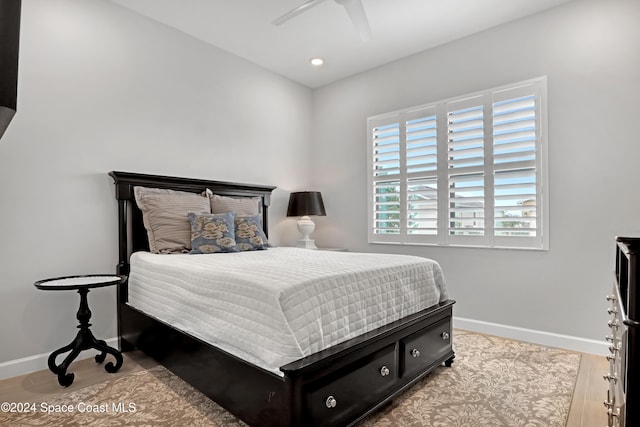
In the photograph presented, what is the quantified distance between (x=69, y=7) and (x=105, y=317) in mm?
2417

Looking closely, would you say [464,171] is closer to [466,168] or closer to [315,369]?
[466,168]

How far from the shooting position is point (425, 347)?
232cm

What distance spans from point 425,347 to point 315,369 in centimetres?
105

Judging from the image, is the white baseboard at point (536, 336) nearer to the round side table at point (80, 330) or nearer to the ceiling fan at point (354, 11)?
the ceiling fan at point (354, 11)

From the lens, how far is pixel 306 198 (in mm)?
4332

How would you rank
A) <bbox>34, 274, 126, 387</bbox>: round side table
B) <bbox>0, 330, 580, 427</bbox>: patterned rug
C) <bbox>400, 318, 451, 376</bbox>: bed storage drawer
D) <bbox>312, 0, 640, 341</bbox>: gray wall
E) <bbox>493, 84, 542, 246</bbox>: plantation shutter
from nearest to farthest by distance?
<bbox>0, 330, 580, 427</bbox>: patterned rug
<bbox>400, 318, 451, 376</bbox>: bed storage drawer
<bbox>34, 274, 126, 387</bbox>: round side table
<bbox>312, 0, 640, 341</bbox>: gray wall
<bbox>493, 84, 542, 246</bbox>: plantation shutter

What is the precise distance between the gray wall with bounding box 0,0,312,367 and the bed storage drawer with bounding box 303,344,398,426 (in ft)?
7.22

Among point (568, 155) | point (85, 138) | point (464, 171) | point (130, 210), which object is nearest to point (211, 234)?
point (130, 210)

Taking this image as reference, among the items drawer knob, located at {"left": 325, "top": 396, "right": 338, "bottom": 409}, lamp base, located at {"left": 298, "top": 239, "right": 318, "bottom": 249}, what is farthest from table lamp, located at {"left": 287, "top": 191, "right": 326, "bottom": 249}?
drawer knob, located at {"left": 325, "top": 396, "right": 338, "bottom": 409}

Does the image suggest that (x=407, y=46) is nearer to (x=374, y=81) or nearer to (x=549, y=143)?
(x=374, y=81)

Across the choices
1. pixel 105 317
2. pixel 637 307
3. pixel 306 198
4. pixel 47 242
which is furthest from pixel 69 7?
pixel 637 307

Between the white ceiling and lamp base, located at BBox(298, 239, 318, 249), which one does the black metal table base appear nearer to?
lamp base, located at BBox(298, 239, 318, 249)

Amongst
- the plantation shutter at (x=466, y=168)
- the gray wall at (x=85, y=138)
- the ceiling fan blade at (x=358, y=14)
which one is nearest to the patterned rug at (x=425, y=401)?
the gray wall at (x=85, y=138)

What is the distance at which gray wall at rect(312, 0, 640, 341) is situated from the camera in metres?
2.73
